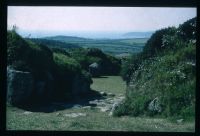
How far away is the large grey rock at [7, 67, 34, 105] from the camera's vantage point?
1048 centimetres

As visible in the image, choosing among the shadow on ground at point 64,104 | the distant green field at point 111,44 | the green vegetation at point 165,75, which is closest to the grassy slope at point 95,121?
the shadow on ground at point 64,104

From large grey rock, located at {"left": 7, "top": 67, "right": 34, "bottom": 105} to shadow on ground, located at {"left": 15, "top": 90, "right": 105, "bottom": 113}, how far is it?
0.88ft

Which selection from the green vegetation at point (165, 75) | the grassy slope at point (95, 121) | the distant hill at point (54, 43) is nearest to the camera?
the grassy slope at point (95, 121)

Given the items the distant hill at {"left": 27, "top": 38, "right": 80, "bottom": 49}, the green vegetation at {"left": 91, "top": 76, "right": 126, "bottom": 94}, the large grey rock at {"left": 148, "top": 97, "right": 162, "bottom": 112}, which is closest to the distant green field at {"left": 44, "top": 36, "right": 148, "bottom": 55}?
the distant hill at {"left": 27, "top": 38, "right": 80, "bottom": 49}

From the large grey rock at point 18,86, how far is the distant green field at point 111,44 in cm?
152

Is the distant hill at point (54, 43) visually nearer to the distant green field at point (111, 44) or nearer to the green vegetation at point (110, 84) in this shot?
the distant green field at point (111, 44)

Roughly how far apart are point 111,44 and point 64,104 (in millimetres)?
2111

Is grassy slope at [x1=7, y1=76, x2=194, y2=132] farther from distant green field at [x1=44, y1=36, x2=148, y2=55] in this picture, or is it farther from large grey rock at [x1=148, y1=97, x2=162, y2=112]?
distant green field at [x1=44, y1=36, x2=148, y2=55]

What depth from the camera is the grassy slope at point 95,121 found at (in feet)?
27.7
